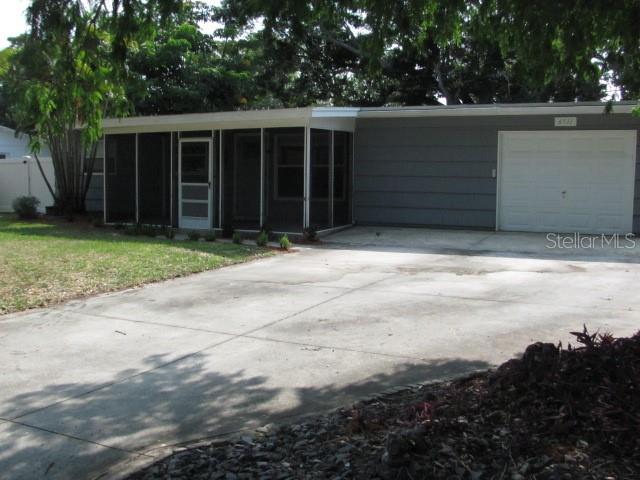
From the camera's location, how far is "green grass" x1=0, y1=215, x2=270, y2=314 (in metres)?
9.30

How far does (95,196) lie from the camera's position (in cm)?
2112

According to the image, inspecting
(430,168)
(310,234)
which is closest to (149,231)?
(310,234)

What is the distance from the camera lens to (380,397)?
16.5ft

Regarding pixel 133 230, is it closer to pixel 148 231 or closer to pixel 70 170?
pixel 148 231

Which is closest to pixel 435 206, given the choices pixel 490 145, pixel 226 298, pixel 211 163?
pixel 490 145

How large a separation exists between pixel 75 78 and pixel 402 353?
367 centimetres

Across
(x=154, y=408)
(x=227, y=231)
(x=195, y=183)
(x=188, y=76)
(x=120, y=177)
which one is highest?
(x=188, y=76)

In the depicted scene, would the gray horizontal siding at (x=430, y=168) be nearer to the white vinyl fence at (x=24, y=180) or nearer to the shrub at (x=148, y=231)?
the shrub at (x=148, y=231)

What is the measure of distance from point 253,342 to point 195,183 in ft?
35.7

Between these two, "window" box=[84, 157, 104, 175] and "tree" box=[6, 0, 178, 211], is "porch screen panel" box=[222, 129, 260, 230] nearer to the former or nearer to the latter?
"window" box=[84, 157, 104, 175]

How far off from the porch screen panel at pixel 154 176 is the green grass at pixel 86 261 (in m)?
3.58

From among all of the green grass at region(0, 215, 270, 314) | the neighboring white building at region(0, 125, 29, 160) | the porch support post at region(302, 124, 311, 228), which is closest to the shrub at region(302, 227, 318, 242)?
the porch support post at region(302, 124, 311, 228)

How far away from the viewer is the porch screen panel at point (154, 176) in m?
Answer: 19.4

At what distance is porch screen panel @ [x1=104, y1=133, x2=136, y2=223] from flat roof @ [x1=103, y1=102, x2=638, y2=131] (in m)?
1.68
